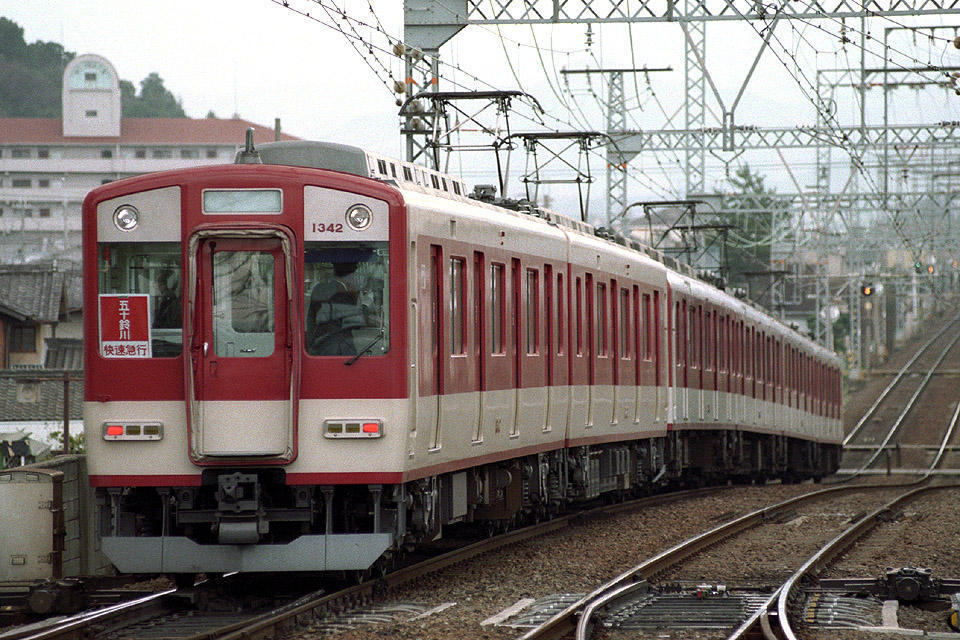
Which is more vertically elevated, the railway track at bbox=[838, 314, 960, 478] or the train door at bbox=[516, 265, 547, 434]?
the train door at bbox=[516, 265, 547, 434]

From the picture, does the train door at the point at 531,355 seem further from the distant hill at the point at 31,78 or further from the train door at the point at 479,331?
the distant hill at the point at 31,78

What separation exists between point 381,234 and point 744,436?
1740cm

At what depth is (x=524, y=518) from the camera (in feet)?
48.4

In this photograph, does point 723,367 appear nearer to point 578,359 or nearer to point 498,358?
point 578,359

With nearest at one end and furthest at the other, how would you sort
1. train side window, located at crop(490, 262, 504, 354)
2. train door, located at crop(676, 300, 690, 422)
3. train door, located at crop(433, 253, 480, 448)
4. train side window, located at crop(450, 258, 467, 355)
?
train door, located at crop(433, 253, 480, 448) < train side window, located at crop(450, 258, 467, 355) < train side window, located at crop(490, 262, 504, 354) < train door, located at crop(676, 300, 690, 422)

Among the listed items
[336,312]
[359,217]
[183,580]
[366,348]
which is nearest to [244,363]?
[336,312]

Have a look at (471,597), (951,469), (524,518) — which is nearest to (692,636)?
(471,597)

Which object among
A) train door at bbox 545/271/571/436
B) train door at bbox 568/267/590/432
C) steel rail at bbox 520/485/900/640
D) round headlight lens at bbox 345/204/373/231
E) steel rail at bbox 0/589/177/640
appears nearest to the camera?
steel rail at bbox 0/589/177/640

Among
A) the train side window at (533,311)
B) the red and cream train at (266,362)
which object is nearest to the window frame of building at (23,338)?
the train side window at (533,311)

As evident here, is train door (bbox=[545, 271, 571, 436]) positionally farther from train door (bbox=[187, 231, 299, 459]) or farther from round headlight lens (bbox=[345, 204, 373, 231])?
train door (bbox=[187, 231, 299, 459])

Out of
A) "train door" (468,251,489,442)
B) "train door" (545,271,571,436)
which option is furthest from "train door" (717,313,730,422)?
"train door" (468,251,489,442)

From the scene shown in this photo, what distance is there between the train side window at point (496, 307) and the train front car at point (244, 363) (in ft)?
7.53

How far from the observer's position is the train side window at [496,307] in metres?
11.3

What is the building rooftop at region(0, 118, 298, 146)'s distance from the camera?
334ft
